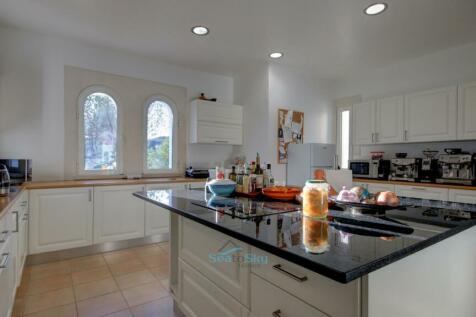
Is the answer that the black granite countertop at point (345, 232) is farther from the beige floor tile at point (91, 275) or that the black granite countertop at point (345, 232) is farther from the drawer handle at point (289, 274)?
the beige floor tile at point (91, 275)

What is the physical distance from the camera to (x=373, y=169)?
3779 millimetres

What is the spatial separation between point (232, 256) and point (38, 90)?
10.7 feet

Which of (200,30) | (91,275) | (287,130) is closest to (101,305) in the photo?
(91,275)

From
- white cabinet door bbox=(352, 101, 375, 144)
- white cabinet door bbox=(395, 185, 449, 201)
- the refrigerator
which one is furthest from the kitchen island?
white cabinet door bbox=(352, 101, 375, 144)

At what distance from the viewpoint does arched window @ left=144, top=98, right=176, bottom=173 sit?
389 cm

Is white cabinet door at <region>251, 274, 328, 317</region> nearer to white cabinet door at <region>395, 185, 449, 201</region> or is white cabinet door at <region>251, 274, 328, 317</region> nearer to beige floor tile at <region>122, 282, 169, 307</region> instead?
beige floor tile at <region>122, 282, 169, 307</region>

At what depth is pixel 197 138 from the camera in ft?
13.3

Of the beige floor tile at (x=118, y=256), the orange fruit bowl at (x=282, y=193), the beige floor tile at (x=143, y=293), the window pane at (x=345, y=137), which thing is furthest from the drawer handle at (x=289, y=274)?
the window pane at (x=345, y=137)

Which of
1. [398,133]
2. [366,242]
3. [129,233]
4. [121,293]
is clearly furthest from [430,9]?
[129,233]

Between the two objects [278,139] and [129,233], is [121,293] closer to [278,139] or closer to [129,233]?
[129,233]

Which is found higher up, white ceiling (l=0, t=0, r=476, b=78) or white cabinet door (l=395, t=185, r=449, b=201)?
white ceiling (l=0, t=0, r=476, b=78)

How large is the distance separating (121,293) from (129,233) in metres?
1.11

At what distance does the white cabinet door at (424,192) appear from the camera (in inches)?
118

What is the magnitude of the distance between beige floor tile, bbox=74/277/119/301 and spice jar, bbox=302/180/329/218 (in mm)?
1985
